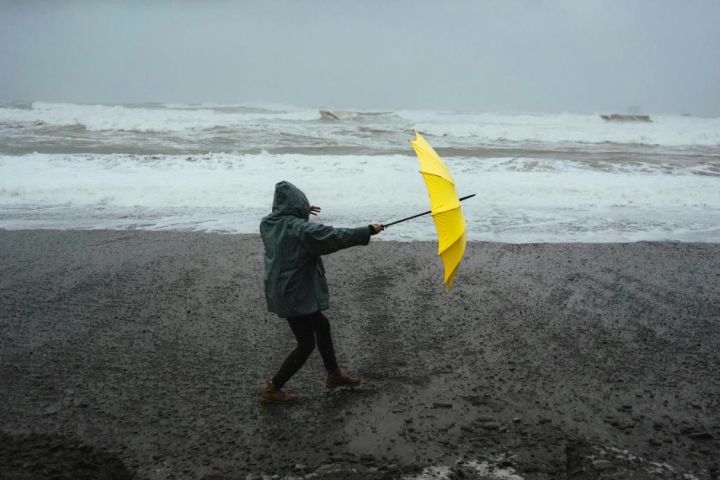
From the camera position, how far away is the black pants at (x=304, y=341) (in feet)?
11.8

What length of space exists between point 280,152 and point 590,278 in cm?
1205

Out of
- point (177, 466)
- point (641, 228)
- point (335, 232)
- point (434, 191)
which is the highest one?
point (434, 191)

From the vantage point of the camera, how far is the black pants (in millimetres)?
3602

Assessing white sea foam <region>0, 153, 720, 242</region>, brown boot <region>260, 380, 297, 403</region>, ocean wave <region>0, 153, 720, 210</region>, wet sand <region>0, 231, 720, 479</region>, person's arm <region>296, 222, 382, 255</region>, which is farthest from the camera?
ocean wave <region>0, 153, 720, 210</region>

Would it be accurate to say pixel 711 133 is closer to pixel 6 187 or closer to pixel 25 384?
pixel 6 187

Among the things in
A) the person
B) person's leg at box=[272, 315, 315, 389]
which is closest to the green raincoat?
the person

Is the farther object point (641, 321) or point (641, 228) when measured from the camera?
point (641, 228)

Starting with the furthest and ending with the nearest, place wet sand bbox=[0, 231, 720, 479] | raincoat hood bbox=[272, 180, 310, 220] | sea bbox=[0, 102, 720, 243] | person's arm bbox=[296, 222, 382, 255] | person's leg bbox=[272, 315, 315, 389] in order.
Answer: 1. sea bbox=[0, 102, 720, 243]
2. person's leg bbox=[272, 315, 315, 389]
3. raincoat hood bbox=[272, 180, 310, 220]
4. person's arm bbox=[296, 222, 382, 255]
5. wet sand bbox=[0, 231, 720, 479]

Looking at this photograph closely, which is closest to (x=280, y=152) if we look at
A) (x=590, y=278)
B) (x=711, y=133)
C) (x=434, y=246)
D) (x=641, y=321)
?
(x=434, y=246)

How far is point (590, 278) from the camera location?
6.27 m

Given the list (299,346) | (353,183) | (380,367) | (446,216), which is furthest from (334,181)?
(446,216)

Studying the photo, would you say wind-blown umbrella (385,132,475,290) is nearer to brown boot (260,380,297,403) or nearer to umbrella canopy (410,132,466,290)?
umbrella canopy (410,132,466,290)

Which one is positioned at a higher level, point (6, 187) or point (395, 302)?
point (6, 187)

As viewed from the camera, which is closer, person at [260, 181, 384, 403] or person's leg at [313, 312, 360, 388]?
person at [260, 181, 384, 403]
